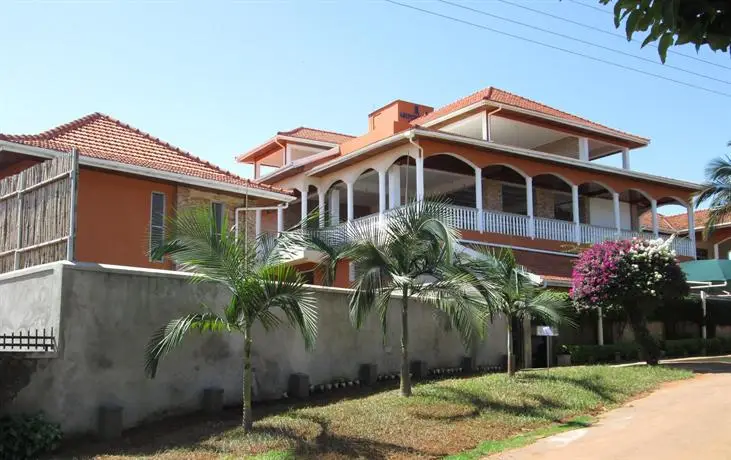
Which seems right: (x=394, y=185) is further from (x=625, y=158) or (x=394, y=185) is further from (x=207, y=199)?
(x=625, y=158)

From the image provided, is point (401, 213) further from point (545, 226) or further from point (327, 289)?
point (545, 226)

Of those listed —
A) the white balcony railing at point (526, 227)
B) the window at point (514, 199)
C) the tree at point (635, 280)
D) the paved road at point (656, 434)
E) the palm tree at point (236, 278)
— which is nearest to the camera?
the paved road at point (656, 434)

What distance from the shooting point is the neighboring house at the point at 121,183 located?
52.2 feet

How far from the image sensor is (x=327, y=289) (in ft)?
44.2

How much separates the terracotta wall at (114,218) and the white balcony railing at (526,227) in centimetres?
727

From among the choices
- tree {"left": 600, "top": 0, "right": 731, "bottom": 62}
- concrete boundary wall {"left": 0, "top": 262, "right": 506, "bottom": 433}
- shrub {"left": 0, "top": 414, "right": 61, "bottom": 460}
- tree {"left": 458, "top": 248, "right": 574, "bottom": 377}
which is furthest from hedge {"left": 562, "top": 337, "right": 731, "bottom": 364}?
tree {"left": 600, "top": 0, "right": 731, "bottom": 62}

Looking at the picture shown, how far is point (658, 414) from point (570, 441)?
259cm

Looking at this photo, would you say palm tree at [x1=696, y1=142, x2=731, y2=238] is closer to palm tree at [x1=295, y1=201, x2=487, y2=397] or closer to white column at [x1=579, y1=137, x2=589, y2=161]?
white column at [x1=579, y1=137, x2=589, y2=161]

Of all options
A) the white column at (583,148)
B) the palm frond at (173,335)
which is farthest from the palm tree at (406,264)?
the white column at (583,148)

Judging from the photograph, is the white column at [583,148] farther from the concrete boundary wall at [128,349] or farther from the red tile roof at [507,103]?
the concrete boundary wall at [128,349]

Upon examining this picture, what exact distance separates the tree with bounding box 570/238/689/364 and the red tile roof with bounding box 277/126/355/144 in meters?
16.1

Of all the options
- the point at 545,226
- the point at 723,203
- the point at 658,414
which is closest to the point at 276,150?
the point at 545,226

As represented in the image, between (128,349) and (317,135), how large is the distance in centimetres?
2254

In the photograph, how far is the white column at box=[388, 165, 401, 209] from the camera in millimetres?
23438
